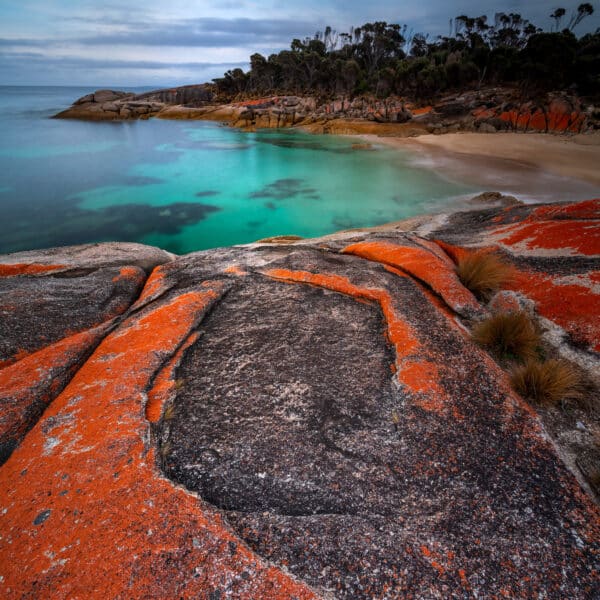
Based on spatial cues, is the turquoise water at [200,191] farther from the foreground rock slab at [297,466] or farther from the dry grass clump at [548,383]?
the dry grass clump at [548,383]

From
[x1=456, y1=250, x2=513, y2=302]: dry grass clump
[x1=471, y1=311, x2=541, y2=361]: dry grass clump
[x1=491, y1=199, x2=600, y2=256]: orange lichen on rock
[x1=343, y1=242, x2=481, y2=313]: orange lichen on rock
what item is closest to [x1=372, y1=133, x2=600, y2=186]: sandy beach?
[x1=491, y1=199, x2=600, y2=256]: orange lichen on rock

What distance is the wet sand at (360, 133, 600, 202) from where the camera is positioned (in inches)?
851

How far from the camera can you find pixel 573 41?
47.8m

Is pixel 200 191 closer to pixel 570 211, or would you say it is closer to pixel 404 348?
pixel 570 211

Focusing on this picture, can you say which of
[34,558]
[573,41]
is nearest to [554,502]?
[34,558]

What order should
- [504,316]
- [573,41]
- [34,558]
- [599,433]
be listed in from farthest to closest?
[573,41]
[504,316]
[599,433]
[34,558]

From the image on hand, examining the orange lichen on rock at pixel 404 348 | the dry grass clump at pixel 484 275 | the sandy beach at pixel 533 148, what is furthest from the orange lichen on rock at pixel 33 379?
the sandy beach at pixel 533 148

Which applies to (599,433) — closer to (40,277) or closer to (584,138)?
(40,277)

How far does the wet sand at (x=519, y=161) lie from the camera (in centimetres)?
2161

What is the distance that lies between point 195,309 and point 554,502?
4.25 meters

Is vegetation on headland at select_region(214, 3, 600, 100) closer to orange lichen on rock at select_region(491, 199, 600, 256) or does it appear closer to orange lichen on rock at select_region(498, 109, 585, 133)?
orange lichen on rock at select_region(498, 109, 585, 133)

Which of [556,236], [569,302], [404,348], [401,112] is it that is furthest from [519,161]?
[404,348]

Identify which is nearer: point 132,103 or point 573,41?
point 573,41

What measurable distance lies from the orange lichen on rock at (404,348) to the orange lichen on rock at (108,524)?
1.97m
